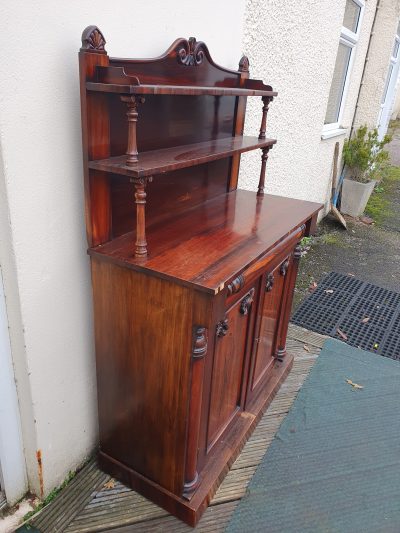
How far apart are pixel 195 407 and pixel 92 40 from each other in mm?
1212

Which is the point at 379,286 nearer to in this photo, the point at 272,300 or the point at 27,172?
the point at 272,300

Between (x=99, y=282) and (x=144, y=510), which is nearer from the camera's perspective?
(x=99, y=282)

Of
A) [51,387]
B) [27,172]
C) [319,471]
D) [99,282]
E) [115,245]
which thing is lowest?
[319,471]

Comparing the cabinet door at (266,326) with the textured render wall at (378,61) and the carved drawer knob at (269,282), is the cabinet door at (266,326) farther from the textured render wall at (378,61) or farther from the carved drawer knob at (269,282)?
the textured render wall at (378,61)

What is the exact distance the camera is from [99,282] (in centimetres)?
153

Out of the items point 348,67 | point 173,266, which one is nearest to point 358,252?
point 348,67

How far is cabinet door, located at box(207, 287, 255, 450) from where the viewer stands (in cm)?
162

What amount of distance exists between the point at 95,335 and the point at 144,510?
0.75m

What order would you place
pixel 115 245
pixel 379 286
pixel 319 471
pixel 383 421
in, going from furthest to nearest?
1. pixel 379 286
2. pixel 383 421
3. pixel 319 471
4. pixel 115 245

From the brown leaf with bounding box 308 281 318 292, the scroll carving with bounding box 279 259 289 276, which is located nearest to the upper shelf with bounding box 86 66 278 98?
the scroll carving with bounding box 279 259 289 276

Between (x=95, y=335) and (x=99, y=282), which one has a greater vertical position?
(x=99, y=282)

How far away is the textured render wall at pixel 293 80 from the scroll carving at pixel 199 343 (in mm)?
1576

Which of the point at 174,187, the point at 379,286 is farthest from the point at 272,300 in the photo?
the point at 379,286

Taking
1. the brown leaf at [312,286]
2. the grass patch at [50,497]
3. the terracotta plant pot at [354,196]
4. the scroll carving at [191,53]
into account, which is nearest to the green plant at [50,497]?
the grass patch at [50,497]
